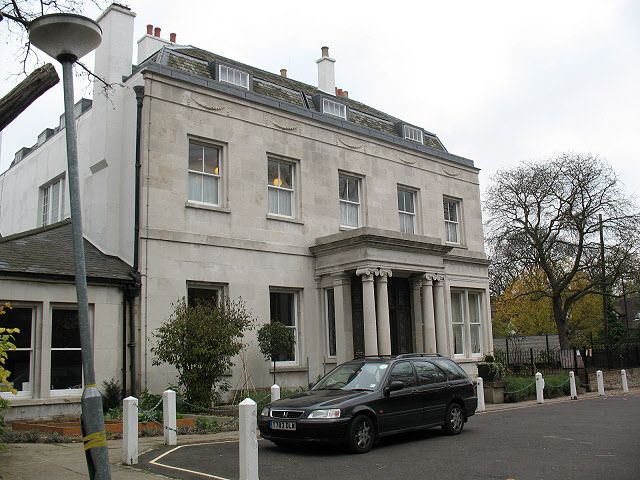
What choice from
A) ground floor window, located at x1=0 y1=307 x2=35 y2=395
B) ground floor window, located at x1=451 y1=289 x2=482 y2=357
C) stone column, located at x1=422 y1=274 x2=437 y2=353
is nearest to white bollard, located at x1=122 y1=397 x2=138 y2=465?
ground floor window, located at x1=0 y1=307 x2=35 y2=395

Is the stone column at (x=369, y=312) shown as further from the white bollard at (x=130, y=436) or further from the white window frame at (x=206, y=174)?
the white bollard at (x=130, y=436)

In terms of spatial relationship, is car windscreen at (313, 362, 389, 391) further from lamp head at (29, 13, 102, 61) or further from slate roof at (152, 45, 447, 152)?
slate roof at (152, 45, 447, 152)

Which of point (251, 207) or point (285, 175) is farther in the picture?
point (285, 175)

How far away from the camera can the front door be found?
22812 mm

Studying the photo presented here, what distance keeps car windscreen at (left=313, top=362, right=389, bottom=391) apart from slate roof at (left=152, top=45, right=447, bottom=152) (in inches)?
438

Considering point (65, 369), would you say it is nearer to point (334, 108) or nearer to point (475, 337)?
point (334, 108)

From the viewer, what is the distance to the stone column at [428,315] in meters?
21.4

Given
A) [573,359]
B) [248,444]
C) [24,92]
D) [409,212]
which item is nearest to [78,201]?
[24,92]

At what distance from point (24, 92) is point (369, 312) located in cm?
1277

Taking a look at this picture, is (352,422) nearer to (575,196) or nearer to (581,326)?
(575,196)

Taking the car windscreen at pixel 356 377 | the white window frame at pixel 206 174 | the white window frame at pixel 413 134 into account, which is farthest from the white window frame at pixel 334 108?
the car windscreen at pixel 356 377

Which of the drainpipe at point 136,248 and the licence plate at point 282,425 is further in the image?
the drainpipe at point 136,248

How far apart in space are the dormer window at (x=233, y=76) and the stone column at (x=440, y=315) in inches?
358

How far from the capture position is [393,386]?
11328mm
